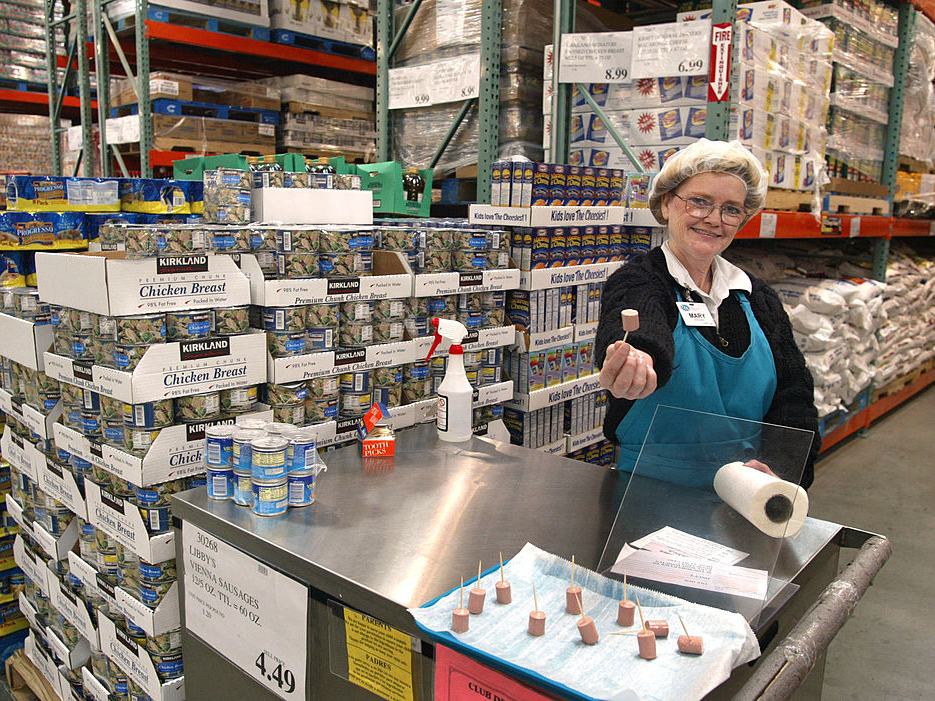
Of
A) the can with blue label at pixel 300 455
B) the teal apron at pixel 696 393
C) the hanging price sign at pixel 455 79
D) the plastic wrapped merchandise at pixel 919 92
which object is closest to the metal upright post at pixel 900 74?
the plastic wrapped merchandise at pixel 919 92

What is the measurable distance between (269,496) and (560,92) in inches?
111

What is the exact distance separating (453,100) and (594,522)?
2778 millimetres

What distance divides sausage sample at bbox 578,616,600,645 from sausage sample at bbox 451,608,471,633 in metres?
0.18

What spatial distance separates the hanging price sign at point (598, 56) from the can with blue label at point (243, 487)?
273 centimetres

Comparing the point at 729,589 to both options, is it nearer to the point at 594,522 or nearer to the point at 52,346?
the point at 594,522

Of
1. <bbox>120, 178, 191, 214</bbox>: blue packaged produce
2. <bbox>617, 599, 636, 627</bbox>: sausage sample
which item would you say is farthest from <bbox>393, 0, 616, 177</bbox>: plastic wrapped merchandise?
<bbox>617, 599, 636, 627</bbox>: sausage sample

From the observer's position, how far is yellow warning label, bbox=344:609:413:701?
1392 millimetres

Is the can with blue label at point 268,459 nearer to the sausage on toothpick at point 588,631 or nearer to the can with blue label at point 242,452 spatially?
the can with blue label at point 242,452

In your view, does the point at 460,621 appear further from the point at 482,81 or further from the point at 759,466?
the point at 482,81

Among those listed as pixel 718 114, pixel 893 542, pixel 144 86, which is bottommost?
pixel 893 542

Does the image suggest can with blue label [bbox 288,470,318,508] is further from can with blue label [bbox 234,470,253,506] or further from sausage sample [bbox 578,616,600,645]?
sausage sample [bbox 578,616,600,645]

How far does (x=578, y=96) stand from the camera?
4.03 metres

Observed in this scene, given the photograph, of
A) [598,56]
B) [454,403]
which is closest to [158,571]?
[454,403]

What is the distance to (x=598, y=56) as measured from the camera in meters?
3.64
